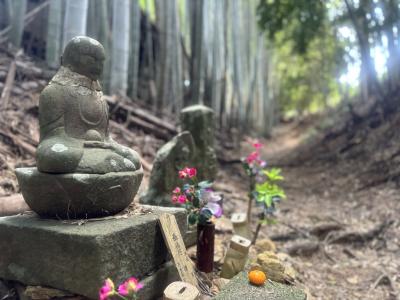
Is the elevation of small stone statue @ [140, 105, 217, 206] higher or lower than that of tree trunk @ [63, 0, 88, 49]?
lower

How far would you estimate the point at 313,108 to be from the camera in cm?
2647

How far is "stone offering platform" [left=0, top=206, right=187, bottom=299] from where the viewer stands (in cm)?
183

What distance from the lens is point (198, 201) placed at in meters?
2.58

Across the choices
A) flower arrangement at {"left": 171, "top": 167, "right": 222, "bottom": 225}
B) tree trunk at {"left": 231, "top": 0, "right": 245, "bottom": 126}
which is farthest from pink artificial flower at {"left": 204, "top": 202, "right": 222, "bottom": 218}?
tree trunk at {"left": 231, "top": 0, "right": 245, "bottom": 126}

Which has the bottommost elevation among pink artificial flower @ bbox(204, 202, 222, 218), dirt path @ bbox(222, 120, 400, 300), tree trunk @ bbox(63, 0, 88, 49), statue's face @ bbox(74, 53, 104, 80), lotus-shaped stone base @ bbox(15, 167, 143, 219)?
dirt path @ bbox(222, 120, 400, 300)

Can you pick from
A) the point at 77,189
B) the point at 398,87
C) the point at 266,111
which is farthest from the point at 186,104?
the point at 266,111

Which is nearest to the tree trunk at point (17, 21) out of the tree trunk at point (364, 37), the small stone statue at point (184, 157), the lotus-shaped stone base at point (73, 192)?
the small stone statue at point (184, 157)

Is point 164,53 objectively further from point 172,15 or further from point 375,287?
point 375,287

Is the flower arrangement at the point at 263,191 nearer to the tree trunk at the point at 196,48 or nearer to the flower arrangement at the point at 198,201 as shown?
the flower arrangement at the point at 198,201

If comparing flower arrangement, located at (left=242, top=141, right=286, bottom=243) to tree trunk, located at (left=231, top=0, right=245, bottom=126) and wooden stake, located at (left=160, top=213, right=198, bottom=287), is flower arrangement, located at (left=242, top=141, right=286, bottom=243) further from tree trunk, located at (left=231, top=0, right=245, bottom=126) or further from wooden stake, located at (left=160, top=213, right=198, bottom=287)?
tree trunk, located at (left=231, top=0, right=245, bottom=126)

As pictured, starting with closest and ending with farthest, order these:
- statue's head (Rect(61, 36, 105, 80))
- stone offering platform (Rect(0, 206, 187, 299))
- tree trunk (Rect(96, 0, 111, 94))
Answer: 1. stone offering platform (Rect(0, 206, 187, 299))
2. statue's head (Rect(61, 36, 105, 80))
3. tree trunk (Rect(96, 0, 111, 94))

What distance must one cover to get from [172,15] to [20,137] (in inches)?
182

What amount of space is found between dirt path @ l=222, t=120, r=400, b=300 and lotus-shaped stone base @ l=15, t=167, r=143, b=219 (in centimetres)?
205

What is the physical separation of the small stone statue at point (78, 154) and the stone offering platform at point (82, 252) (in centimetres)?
12
